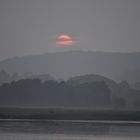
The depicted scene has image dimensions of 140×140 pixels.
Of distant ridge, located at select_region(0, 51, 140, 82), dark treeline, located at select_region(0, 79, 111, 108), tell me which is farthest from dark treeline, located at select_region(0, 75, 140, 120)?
distant ridge, located at select_region(0, 51, 140, 82)

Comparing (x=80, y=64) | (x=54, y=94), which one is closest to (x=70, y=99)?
(x=54, y=94)

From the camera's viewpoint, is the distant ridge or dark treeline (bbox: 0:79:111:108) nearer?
dark treeline (bbox: 0:79:111:108)

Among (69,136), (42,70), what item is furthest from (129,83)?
(69,136)

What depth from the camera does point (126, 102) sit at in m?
9.11

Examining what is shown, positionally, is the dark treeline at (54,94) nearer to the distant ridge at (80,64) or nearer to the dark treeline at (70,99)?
the dark treeline at (70,99)

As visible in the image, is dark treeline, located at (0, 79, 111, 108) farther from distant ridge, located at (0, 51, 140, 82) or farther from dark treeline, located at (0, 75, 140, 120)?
distant ridge, located at (0, 51, 140, 82)

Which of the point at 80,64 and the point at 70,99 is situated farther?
the point at 80,64

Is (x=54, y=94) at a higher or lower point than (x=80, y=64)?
lower

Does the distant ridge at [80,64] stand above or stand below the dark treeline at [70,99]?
above

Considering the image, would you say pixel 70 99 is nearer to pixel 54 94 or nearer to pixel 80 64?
pixel 54 94

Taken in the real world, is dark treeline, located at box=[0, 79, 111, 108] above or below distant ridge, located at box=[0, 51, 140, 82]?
below

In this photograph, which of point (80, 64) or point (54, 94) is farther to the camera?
point (80, 64)

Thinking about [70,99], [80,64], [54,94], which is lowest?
[70,99]

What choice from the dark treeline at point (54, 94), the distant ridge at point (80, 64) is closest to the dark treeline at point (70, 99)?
the dark treeline at point (54, 94)
